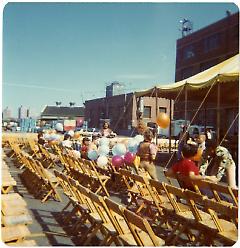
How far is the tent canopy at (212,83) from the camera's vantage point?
905 cm

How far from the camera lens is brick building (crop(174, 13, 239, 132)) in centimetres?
3347

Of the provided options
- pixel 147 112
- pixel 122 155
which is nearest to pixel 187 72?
pixel 147 112

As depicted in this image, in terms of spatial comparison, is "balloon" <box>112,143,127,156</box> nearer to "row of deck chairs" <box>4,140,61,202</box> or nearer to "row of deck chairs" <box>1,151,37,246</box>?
"row of deck chairs" <box>4,140,61,202</box>

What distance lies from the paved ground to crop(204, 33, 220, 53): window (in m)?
33.4

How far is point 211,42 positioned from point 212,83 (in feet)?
99.6

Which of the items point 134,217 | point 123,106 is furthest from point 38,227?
point 123,106

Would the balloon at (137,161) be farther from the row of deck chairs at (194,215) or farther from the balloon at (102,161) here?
the row of deck chairs at (194,215)

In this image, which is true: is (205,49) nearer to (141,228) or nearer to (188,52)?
(188,52)

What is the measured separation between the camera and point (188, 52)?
41.2 m

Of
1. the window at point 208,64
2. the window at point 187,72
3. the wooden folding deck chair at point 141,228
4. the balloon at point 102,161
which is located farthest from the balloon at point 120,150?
the window at point 187,72

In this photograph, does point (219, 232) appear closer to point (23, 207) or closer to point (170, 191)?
point (170, 191)

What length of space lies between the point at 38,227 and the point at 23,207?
70cm

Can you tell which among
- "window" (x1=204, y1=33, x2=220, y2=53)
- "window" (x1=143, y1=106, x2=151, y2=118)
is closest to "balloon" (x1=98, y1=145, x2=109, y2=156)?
"window" (x1=204, y1=33, x2=220, y2=53)

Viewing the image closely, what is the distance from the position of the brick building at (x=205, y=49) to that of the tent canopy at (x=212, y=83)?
52.8ft
